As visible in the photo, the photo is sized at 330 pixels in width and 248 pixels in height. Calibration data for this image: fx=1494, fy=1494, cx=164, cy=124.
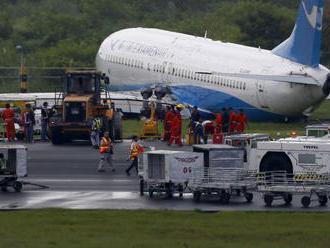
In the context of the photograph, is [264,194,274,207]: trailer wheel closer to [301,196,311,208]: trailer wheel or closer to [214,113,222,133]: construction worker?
[301,196,311,208]: trailer wheel

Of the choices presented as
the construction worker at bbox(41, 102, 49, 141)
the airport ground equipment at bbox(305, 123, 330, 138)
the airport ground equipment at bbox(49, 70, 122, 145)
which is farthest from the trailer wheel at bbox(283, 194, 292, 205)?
the construction worker at bbox(41, 102, 49, 141)

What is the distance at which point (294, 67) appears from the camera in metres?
62.8

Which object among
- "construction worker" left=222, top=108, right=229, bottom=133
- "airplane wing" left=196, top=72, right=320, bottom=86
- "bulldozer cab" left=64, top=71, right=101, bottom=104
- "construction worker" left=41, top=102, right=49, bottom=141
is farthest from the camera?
"airplane wing" left=196, top=72, right=320, bottom=86

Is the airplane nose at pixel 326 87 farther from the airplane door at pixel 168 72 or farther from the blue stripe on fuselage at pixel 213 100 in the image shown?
the airplane door at pixel 168 72

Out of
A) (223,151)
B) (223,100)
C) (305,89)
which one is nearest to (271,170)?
(223,151)

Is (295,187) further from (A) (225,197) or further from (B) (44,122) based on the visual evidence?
(B) (44,122)

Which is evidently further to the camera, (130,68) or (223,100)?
(130,68)

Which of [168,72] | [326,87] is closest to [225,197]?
[326,87]

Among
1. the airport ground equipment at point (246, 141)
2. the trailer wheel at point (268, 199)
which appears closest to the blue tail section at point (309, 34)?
the airport ground equipment at point (246, 141)

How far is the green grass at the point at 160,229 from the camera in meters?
29.1

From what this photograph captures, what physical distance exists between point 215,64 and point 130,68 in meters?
6.63

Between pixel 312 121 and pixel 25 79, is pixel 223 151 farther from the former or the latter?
pixel 25 79

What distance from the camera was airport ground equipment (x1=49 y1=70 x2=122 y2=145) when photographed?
55031mm

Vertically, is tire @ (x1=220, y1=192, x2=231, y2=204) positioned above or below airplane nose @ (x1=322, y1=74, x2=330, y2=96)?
below
